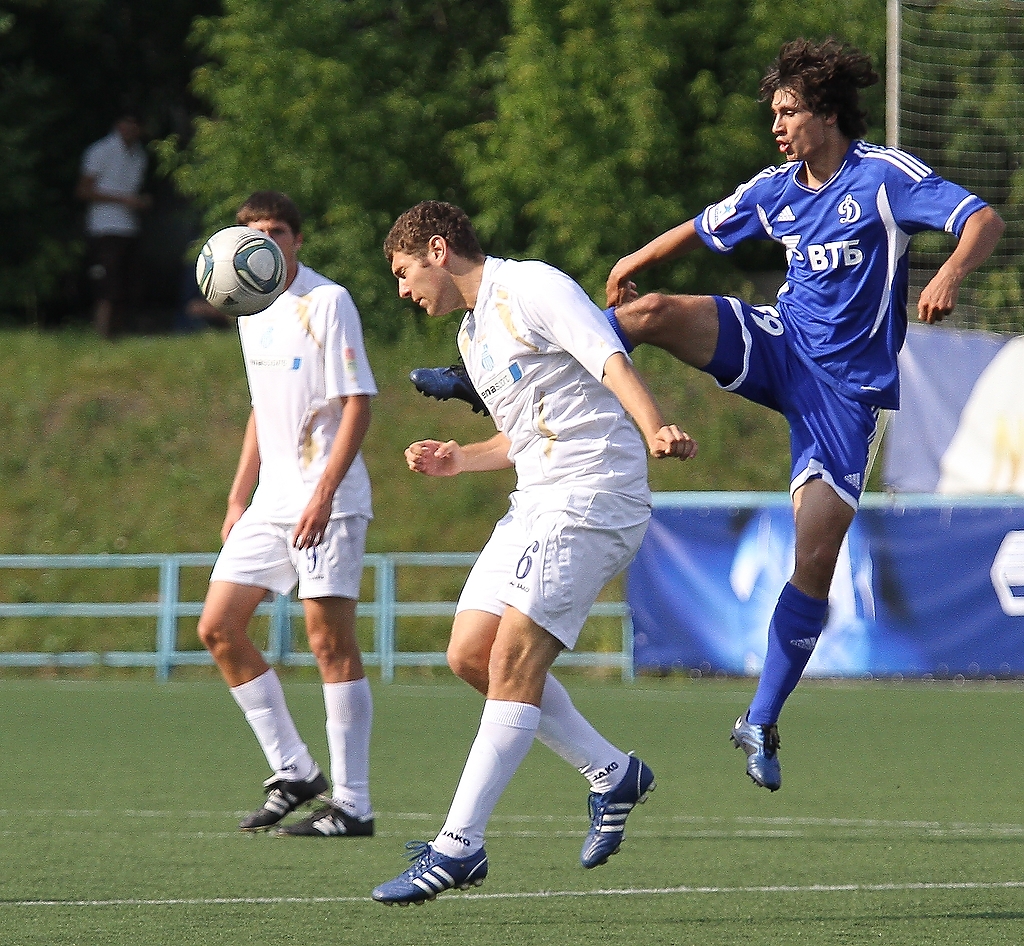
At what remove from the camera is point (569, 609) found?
5223mm

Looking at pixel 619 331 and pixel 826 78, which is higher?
pixel 826 78

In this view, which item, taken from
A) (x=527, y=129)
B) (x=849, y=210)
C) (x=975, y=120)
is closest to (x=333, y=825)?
(x=849, y=210)

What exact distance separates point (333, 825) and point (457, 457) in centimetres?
188

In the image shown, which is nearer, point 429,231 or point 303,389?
point 429,231

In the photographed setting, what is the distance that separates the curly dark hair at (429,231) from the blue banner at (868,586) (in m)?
8.56

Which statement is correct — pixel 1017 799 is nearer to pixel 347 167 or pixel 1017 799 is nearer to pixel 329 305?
pixel 329 305

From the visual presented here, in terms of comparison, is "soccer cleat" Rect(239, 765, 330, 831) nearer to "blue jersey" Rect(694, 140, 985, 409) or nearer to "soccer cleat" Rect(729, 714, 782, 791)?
"soccer cleat" Rect(729, 714, 782, 791)

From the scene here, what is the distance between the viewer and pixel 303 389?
23.1ft

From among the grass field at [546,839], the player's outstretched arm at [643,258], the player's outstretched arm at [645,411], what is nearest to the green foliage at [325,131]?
the grass field at [546,839]

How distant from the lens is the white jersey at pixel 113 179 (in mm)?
19766

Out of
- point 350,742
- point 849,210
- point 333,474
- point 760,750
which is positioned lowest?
A: point 350,742

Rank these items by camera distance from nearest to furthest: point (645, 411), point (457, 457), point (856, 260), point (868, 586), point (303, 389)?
1. point (645, 411)
2. point (457, 457)
3. point (856, 260)
4. point (303, 389)
5. point (868, 586)

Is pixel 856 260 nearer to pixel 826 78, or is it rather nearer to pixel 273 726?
pixel 826 78

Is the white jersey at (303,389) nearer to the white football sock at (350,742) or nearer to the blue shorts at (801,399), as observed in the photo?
the white football sock at (350,742)
